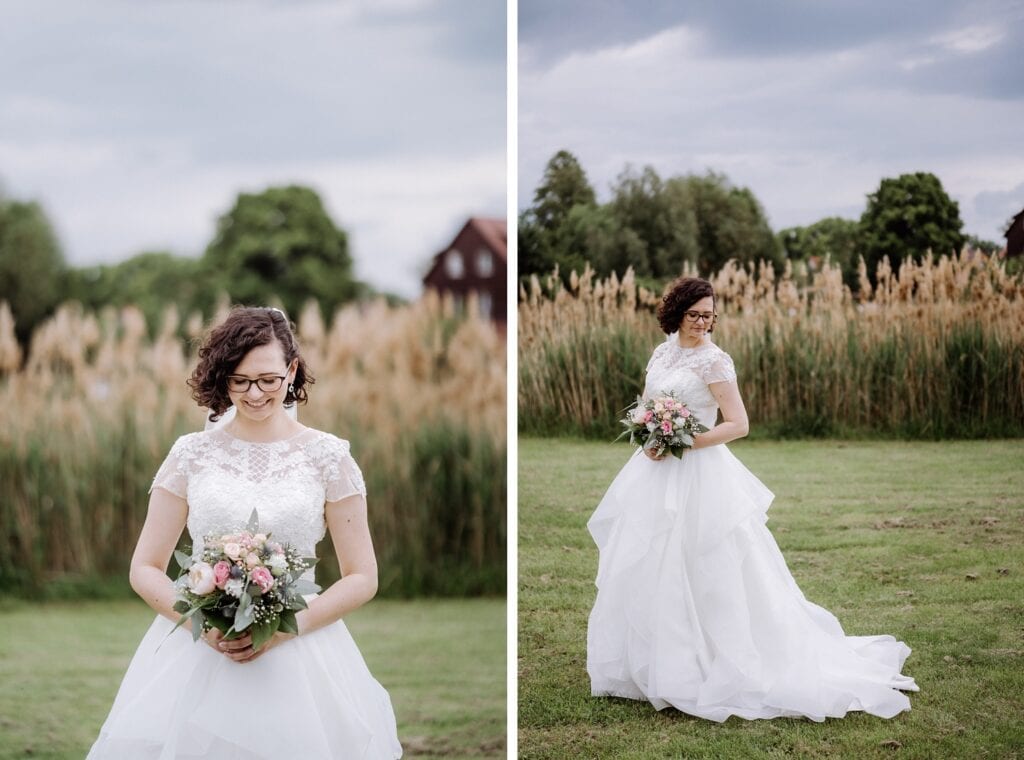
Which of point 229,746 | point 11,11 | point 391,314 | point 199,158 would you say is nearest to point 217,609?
point 229,746

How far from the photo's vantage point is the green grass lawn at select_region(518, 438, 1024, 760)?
144 inches

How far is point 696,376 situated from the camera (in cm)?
376

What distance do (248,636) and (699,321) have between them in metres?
1.97

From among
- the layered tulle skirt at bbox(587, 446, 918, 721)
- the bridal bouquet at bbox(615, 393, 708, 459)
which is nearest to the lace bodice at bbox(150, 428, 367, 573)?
the bridal bouquet at bbox(615, 393, 708, 459)

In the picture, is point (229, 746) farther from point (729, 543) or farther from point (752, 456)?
point (752, 456)

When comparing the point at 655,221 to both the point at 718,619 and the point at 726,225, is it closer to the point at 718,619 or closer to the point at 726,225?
the point at 726,225

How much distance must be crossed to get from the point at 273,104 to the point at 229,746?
3.41 m

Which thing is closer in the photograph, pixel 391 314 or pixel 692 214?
pixel 692 214

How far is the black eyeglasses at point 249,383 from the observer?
250 cm

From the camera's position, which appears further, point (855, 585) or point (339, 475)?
point (855, 585)

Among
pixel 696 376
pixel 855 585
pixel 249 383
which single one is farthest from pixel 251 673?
pixel 855 585

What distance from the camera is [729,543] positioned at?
369cm

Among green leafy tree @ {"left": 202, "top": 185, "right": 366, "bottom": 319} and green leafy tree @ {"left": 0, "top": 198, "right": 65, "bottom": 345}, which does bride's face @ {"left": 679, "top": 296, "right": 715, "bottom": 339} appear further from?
green leafy tree @ {"left": 0, "top": 198, "right": 65, "bottom": 345}

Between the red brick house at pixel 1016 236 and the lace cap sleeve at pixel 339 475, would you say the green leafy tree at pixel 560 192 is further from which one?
the lace cap sleeve at pixel 339 475
